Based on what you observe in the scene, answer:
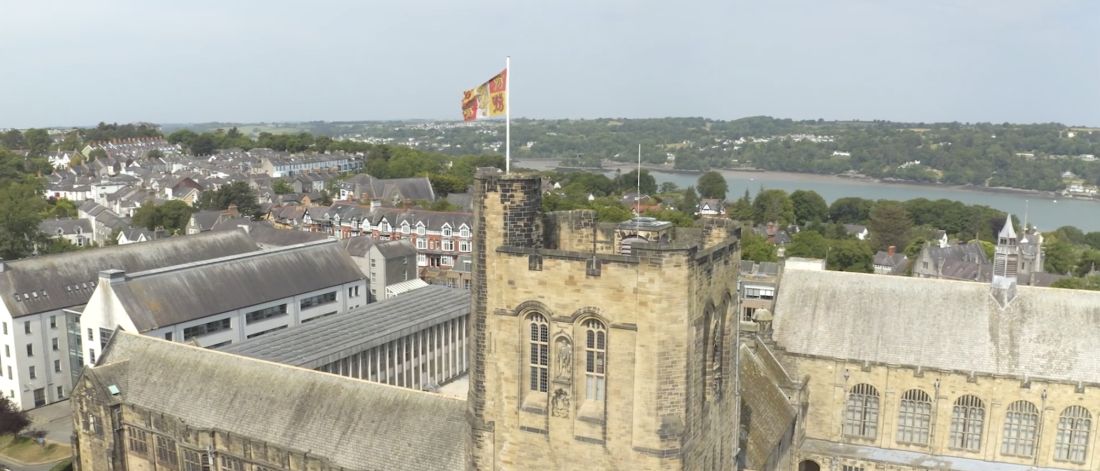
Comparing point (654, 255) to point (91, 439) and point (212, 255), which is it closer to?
point (91, 439)

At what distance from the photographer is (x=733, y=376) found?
22.8 m

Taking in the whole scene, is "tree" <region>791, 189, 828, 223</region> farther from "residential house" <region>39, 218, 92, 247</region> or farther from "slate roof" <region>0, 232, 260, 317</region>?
"residential house" <region>39, 218, 92, 247</region>

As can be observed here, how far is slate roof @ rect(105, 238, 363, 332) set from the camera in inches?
1843

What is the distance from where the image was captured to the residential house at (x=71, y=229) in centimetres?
10488

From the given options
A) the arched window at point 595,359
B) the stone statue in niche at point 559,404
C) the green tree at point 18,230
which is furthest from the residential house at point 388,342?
the green tree at point 18,230

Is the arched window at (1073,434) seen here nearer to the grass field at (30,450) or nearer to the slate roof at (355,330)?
the slate roof at (355,330)

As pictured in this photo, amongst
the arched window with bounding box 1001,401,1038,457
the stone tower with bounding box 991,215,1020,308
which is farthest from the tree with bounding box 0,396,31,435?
the stone tower with bounding box 991,215,1020,308

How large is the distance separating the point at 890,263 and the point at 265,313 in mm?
75651

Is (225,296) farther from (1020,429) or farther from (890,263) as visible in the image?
(890,263)

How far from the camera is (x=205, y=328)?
4969 cm

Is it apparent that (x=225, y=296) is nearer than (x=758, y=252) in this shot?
Yes

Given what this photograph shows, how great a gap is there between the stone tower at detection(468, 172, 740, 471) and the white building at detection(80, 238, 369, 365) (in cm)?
3347

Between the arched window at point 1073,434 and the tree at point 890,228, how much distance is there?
3639 inches

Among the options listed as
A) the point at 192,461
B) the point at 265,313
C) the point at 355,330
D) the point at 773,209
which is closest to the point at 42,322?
the point at 265,313
